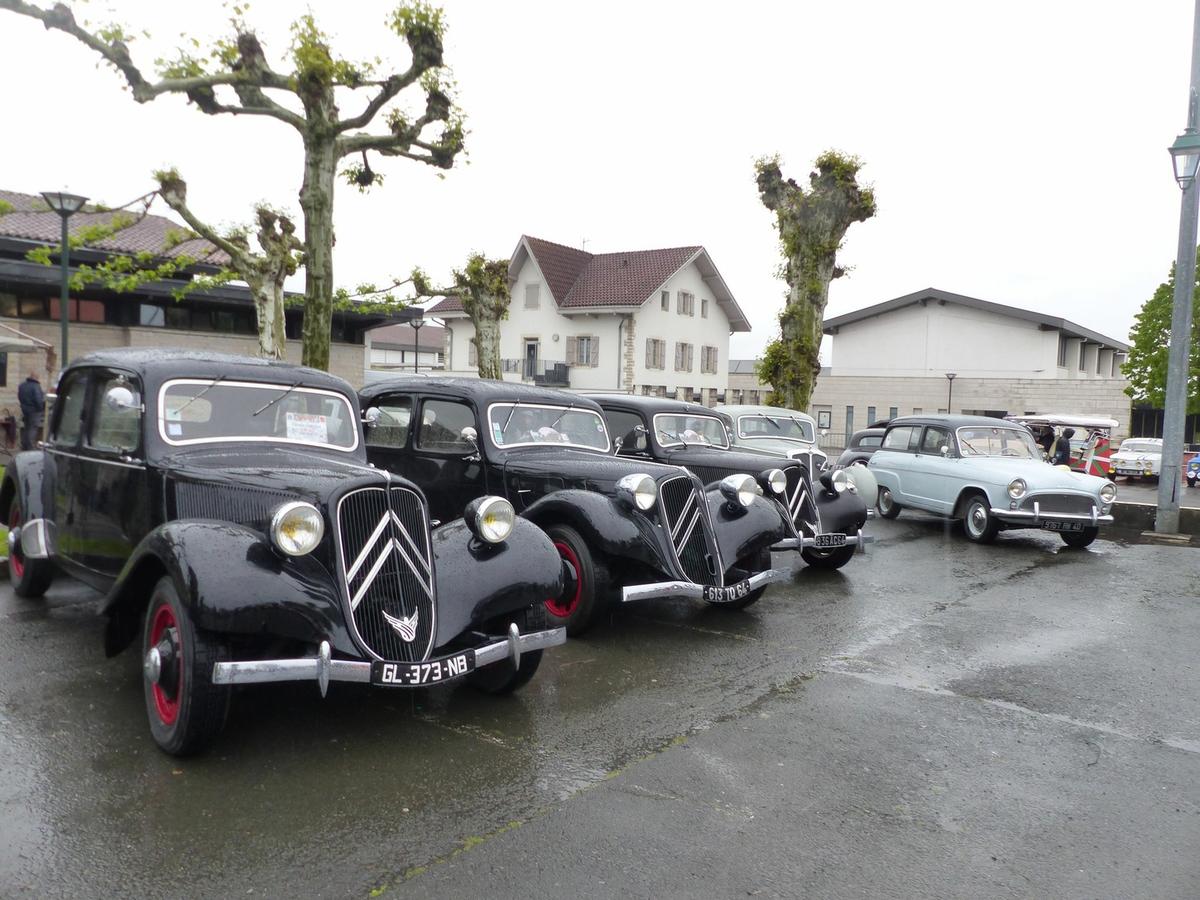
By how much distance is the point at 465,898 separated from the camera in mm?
3137

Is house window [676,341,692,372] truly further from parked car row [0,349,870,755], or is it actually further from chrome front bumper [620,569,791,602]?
chrome front bumper [620,569,791,602]

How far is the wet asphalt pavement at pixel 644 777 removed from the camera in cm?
336

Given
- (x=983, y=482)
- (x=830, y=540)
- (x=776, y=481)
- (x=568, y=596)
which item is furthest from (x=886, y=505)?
(x=568, y=596)

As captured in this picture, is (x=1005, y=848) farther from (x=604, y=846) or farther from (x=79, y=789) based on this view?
(x=79, y=789)

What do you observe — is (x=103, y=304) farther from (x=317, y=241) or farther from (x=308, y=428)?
(x=308, y=428)

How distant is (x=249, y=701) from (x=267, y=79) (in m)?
10.1

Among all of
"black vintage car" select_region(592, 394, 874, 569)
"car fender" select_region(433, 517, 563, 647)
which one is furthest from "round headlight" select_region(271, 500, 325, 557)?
"black vintage car" select_region(592, 394, 874, 569)

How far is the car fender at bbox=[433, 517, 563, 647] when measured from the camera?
475 cm

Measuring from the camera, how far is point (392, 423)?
8.33m

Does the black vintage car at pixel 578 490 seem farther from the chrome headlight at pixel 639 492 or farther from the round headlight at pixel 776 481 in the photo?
the round headlight at pixel 776 481

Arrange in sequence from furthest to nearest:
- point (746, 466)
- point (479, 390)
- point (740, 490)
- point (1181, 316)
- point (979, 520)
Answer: point (1181, 316), point (979, 520), point (746, 466), point (479, 390), point (740, 490)

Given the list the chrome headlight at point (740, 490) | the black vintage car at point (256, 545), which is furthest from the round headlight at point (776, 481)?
the black vintage car at point (256, 545)

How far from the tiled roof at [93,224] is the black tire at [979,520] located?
1631 centimetres

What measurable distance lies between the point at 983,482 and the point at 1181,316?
3.87 metres
